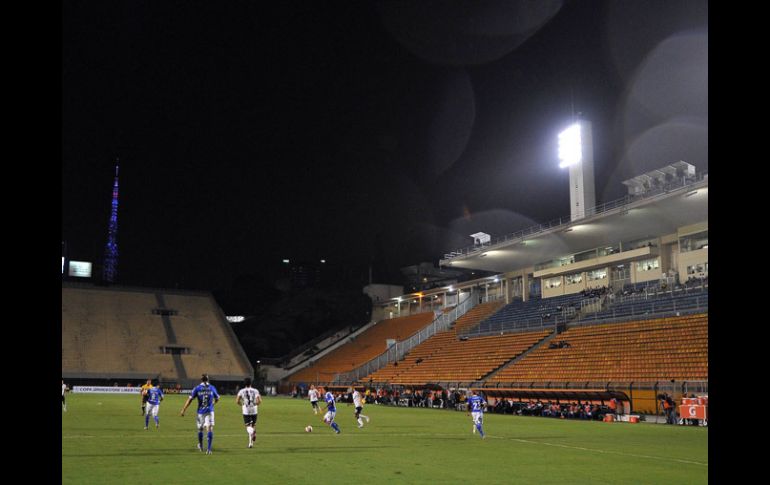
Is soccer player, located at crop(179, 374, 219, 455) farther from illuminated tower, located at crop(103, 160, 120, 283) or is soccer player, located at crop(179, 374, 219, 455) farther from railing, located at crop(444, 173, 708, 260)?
illuminated tower, located at crop(103, 160, 120, 283)

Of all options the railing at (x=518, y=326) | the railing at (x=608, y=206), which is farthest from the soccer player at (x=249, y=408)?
the railing at (x=518, y=326)

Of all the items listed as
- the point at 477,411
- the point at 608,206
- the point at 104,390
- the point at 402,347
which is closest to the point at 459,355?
the point at 402,347

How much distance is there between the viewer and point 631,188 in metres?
49.8

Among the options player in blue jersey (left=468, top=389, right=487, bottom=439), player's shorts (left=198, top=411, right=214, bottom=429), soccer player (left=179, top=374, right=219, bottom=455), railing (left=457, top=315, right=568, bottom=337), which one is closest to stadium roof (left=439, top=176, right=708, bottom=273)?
railing (left=457, top=315, right=568, bottom=337)

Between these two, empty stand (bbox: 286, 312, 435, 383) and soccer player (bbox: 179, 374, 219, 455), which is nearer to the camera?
soccer player (bbox: 179, 374, 219, 455)

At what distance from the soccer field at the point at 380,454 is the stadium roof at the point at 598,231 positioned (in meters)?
19.0

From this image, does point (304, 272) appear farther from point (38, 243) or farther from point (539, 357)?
point (38, 243)

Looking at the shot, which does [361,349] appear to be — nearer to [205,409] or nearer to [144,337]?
[144,337]

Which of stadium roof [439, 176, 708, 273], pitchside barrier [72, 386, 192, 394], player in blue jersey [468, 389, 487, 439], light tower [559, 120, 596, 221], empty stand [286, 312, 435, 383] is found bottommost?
pitchside barrier [72, 386, 192, 394]

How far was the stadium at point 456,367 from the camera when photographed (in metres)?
15.7

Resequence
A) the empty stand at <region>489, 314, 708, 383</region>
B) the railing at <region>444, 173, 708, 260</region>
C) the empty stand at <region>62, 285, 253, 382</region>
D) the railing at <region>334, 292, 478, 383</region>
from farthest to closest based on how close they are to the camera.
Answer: the empty stand at <region>62, 285, 253, 382</region>
the railing at <region>334, 292, 478, 383</region>
the railing at <region>444, 173, 708, 260</region>
the empty stand at <region>489, 314, 708, 383</region>

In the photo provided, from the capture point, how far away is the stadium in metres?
15.7

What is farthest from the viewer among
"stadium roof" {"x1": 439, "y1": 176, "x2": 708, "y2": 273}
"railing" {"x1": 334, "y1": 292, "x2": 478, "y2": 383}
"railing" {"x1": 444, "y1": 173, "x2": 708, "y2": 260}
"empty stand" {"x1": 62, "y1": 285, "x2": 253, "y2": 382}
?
"empty stand" {"x1": 62, "y1": 285, "x2": 253, "y2": 382}
